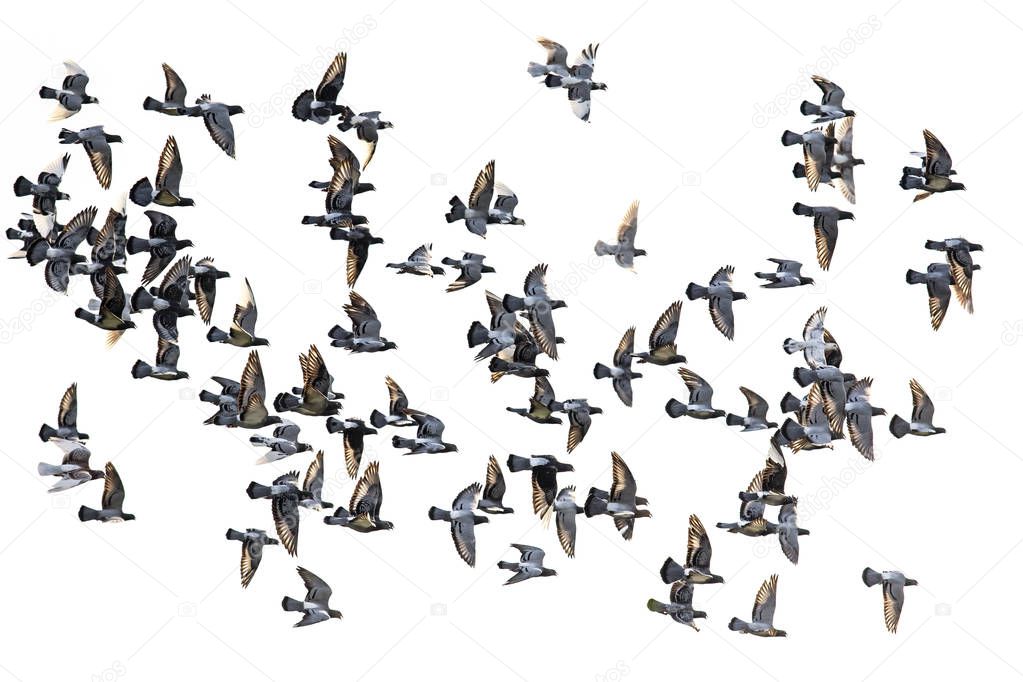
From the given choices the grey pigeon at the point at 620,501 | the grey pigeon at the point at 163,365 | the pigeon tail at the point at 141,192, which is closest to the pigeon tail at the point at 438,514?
the grey pigeon at the point at 620,501

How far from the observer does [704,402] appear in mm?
29906

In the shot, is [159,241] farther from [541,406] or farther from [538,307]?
[541,406]

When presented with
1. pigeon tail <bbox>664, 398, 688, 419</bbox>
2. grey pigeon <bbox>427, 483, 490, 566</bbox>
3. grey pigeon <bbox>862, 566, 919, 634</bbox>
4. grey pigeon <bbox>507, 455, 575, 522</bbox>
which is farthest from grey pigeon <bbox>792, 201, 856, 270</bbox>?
grey pigeon <bbox>427, 483, 490, 566</bbox>

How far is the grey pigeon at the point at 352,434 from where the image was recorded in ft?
95.8

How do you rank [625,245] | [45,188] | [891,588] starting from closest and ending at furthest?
[891,588], [625,245], [45,188]

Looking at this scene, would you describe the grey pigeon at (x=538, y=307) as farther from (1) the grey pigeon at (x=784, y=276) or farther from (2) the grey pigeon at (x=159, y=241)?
(2) the grey pigeon at (x=159, y=241)

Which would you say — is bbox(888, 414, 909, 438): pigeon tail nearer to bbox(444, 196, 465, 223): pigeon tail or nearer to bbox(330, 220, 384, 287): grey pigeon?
bbox(444, 196, 465, 223): pigeon tail

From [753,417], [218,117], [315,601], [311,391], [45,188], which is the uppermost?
[753,417]

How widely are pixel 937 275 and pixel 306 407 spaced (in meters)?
9.64

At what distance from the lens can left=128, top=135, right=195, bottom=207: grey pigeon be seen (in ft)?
96.5

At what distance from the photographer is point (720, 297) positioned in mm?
29922

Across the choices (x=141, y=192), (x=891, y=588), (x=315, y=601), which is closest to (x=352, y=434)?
(x=315, y=601)

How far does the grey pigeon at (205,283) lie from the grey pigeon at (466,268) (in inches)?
129

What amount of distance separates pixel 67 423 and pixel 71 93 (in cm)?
489
